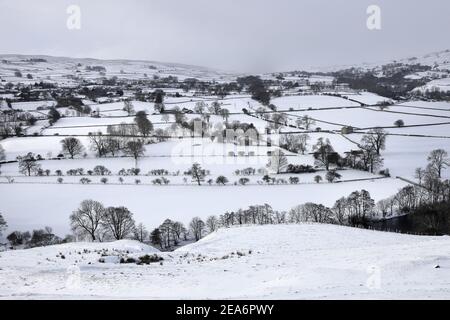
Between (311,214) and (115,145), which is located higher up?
(115,145)

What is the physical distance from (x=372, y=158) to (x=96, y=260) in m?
49.2

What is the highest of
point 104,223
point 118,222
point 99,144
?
point 99,144

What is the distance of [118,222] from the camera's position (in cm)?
3744

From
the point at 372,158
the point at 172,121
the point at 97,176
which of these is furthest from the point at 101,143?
the point at 372,158

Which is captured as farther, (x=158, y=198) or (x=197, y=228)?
(x=158, y=198)

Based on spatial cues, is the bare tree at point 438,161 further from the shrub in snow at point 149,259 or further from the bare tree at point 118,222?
the shrub in snow at point 149,259

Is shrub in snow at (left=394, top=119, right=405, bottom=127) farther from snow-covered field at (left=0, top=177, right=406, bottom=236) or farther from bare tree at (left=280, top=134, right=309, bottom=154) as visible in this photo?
snow-covered field at (left=0, top=177, right=406, bottom=236)

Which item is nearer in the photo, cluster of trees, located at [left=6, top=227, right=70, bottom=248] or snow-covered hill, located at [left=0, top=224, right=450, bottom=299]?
snow-covered hill, located at [left=0, top=224, right=450, bottom=299]

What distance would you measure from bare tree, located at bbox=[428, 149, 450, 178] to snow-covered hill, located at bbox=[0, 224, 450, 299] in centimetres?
3732

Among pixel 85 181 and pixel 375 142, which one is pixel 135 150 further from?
pixel 375 142

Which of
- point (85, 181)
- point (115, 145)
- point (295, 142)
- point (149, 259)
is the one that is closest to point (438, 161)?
point (295, 142)

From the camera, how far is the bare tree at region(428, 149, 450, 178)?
179ft

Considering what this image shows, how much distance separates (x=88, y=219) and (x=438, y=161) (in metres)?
49.2

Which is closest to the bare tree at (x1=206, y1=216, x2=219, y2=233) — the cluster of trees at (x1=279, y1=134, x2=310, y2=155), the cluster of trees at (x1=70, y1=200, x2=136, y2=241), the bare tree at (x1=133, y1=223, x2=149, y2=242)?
the bare tree at (x1=133, y1=223, x2=149, y2=242)
